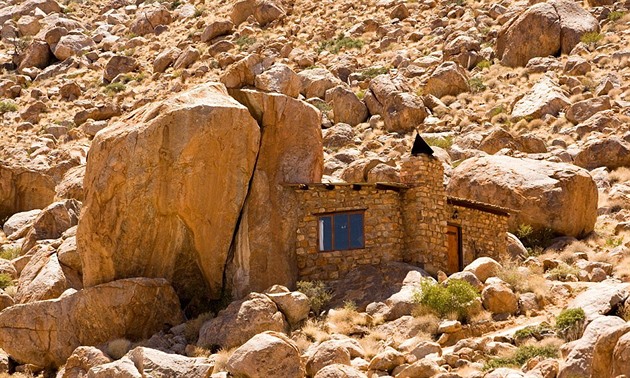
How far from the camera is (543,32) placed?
53281mm

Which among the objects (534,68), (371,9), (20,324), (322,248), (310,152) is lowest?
(20,324)

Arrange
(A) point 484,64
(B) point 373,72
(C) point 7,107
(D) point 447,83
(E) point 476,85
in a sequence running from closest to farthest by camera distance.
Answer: (E) point 476,85
(D) point 447,83
(A) point 484,64
(B) point 373,72
(C) point 7,107

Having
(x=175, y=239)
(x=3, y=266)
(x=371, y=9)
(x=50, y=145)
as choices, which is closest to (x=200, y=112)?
(x=175, y=239)

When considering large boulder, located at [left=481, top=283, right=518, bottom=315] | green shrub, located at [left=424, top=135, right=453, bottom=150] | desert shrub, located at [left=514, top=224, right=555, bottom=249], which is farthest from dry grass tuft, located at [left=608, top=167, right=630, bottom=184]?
large boulder, located at [left=481, top=283, right=518, bottom=315]

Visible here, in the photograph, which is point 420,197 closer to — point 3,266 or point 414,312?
point 414,312

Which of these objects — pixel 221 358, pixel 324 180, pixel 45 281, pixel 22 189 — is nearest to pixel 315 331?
pixel 221 358

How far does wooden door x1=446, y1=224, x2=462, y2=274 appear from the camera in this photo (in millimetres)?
30230

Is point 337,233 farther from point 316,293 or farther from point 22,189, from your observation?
point 22,189

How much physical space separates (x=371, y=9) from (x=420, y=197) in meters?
39.0

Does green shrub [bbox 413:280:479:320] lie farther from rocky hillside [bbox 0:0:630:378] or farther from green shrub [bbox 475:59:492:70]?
green shrub [bbox 475:59:492:70]

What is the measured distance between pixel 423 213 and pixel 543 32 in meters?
27.6

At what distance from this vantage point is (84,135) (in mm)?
53219

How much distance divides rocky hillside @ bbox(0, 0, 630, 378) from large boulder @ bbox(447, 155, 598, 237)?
0.25 feet

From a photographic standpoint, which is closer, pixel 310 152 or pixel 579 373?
pixel 579 373
